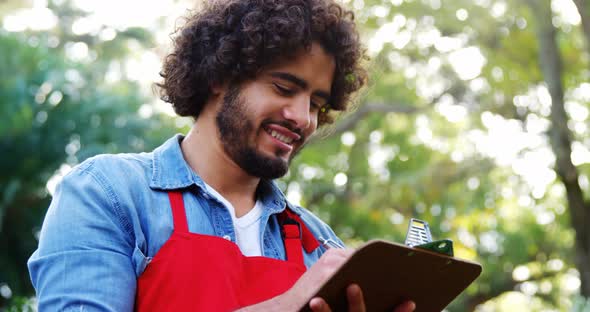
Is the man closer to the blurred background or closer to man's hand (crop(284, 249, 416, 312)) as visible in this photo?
man's hand (crop(284, 249, 416, 312))

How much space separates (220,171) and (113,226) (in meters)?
0.40

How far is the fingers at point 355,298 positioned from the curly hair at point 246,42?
2.64 ft

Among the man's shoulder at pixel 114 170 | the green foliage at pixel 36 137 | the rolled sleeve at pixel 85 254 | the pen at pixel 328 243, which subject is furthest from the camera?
the green foliage at pixel 36 137

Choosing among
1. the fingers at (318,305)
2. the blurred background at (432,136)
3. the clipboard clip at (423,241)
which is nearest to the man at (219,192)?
the fingers at (318,305)

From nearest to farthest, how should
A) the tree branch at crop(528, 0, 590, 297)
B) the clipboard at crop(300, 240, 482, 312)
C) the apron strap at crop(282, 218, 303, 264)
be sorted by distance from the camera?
the clipboard at crop(300, 240, 482, 312), the apron strap at crop(282, 218, 303, 264), the tree branch at crop(528, 0, 590, 297)

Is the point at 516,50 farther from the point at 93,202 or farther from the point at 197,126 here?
the point at 93,202

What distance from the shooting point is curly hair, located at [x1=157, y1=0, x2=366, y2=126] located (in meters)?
2.07

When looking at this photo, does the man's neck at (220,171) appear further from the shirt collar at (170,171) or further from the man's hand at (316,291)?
the man's hand at (316,291)

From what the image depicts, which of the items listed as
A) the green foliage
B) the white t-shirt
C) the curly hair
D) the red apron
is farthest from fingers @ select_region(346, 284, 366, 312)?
the green foliage

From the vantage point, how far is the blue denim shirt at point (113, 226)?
150 centimetres

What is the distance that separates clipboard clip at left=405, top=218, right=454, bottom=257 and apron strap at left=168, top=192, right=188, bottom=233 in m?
0.51

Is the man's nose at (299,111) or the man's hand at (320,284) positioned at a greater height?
the man's nose at (299,111)

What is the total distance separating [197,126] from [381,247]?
86 centimetres

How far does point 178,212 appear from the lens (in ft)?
5.65
